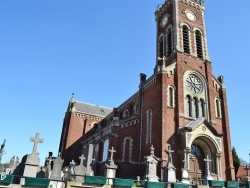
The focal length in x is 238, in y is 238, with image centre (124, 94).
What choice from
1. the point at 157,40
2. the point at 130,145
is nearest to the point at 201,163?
the point at 130,145

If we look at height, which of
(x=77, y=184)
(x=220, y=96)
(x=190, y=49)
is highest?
(x=190, y=49)

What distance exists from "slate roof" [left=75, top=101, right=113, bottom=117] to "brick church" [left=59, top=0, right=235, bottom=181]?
10519mm

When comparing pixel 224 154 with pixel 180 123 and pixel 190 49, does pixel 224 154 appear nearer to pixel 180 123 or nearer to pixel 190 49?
pixel 180 123

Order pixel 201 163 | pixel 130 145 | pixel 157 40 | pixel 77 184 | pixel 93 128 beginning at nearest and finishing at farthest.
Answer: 1. pixel 77 184
2. pixel 201 163
3. pixel 130 145
4. pixel 157 40
5. pixel 93 128

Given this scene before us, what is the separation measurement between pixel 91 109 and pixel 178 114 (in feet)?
78.9

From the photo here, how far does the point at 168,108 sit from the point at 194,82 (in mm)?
5519

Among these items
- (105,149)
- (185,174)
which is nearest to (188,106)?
(185,174)

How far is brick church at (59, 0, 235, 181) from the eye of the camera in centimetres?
2230

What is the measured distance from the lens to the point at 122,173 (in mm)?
23641

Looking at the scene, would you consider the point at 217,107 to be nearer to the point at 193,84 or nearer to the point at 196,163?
the point at 193,84

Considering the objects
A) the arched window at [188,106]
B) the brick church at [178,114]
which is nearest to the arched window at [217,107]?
the brick church at [178,114]

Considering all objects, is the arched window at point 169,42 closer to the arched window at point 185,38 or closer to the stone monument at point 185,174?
the arched window at point 185,38

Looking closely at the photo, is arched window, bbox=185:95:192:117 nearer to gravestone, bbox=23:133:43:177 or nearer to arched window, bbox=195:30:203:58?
arched window, bbox=195:30:203:58

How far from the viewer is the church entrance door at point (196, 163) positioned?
22013 mm
